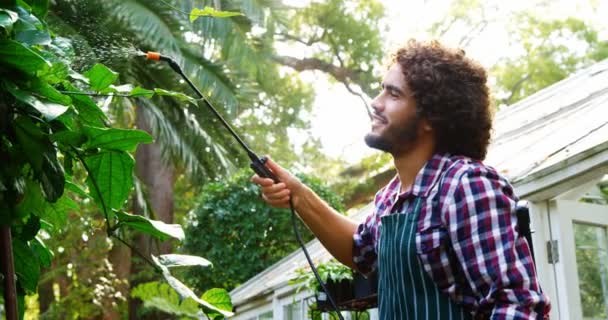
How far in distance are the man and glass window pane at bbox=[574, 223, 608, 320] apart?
3111 millimetres

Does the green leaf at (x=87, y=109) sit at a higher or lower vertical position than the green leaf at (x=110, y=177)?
higher

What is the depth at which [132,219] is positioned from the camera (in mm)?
1360

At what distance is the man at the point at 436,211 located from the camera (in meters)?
1.65

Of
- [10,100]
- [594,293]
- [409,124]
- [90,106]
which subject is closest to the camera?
[10,100]

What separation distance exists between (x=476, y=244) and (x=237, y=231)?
370 inches

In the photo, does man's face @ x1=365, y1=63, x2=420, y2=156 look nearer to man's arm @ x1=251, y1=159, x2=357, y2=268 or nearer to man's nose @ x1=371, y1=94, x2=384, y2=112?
man's nose @ x1=371, y1=94, x2=384, y2=112

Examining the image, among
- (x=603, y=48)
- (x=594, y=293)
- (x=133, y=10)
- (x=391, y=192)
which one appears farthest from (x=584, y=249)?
(x=603, y=48)

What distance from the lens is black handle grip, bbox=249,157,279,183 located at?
1932 millimetres

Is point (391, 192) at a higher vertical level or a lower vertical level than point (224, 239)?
lower

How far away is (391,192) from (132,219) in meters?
0.86

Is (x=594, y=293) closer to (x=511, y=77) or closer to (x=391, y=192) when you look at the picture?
(x=391, y=192)

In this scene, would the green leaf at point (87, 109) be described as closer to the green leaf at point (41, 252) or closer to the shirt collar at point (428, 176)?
the green leaf at point (41, 252)

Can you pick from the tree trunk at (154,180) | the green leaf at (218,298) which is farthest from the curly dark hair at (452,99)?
the tree trunk at (154,180)

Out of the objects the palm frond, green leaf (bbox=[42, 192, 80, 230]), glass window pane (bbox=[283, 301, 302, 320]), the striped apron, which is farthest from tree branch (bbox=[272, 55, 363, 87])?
green leaf (bbox=[42, 192, 80, 230])
